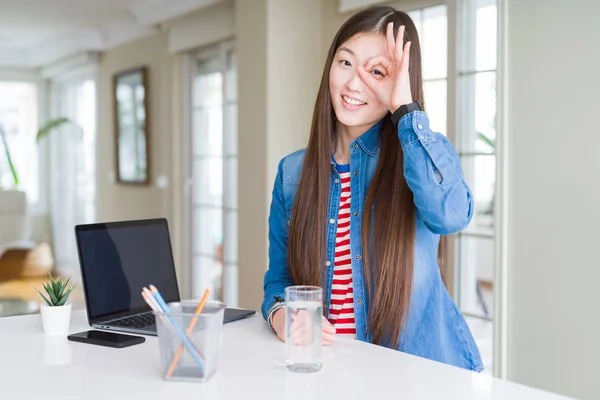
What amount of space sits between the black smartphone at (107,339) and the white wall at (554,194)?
1.91m

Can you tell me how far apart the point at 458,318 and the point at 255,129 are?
8.97 ft

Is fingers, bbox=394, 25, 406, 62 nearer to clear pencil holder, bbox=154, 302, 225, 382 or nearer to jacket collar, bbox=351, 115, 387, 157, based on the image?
jacket collar, bbox=351, 115, 387, 157

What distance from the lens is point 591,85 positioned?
2.62m

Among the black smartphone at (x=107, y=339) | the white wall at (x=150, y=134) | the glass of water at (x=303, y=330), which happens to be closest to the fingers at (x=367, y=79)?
the glass of water at (x=303, y=330)

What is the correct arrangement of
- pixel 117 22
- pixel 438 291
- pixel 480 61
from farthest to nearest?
pixel 117 22
pixel 480 61
pixel 438 291

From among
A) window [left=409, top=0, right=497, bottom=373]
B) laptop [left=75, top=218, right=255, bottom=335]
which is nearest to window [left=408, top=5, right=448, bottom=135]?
window [left=409, top=0, right=497, bottom=373]

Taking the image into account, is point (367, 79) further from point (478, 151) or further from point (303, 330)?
point (478, 151)

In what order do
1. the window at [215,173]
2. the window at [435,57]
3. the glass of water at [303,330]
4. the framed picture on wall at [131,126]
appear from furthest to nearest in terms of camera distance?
1. the framed picture on wall at [131,126]
2. the window at [215,173]
3. the window at [435,57]
4. the glass of water at [303,330]

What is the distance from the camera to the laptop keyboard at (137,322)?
152 centimetres

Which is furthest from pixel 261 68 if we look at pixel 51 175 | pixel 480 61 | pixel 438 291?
pixel 51 175

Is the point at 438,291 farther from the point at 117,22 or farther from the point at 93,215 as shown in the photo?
the point at 93,215

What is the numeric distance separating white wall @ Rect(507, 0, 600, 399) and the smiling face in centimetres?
142

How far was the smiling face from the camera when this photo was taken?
5.05 feet

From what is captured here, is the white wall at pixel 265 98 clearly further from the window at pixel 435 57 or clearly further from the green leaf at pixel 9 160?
the green leaf at pixel 9 160
